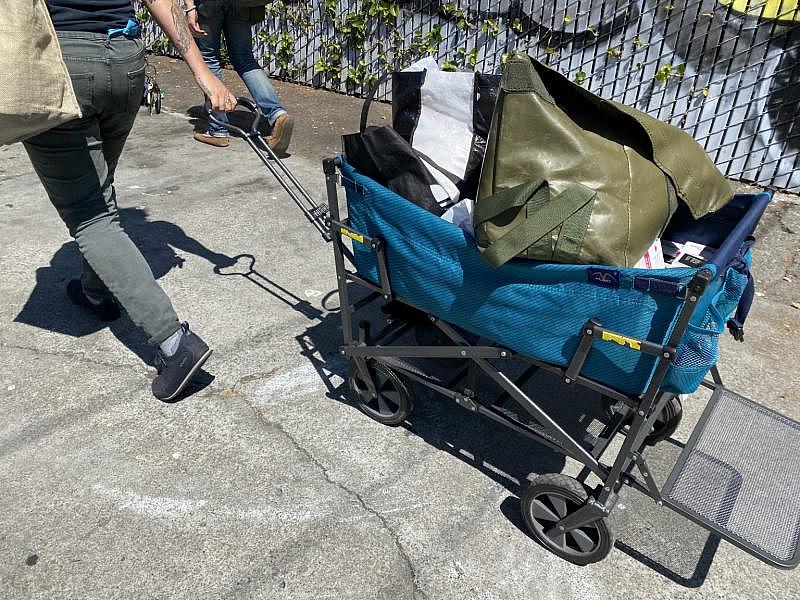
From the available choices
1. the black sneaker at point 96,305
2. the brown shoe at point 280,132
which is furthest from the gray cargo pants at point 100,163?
the brown shoe at point 280,132

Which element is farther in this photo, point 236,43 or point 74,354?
point 236,43

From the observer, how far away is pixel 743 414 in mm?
2791

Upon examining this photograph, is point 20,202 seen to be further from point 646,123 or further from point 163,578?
point 646,123

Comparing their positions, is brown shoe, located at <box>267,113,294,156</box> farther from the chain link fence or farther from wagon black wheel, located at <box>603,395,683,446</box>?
wagon black wheel, located at <box>603,395,683,446</box>

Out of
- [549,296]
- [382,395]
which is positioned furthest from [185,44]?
[549,296]

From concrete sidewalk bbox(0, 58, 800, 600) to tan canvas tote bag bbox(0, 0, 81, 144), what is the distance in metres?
1.27

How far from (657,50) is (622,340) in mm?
4482

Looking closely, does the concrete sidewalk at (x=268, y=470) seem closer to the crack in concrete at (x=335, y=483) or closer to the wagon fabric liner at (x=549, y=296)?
the crack in concrete at (x=335, y=483)

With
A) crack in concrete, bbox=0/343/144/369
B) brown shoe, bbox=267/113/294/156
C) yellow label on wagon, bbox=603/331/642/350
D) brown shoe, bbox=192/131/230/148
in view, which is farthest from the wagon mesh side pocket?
brown shoe, bbox=192/131/230/148

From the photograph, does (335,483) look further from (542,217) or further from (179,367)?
(542,217)

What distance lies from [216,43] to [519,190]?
4.78m

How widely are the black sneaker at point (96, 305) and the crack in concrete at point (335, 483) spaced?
0.89 meters

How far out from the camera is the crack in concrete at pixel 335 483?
2.29m

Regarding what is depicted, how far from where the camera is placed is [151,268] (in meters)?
4.06
